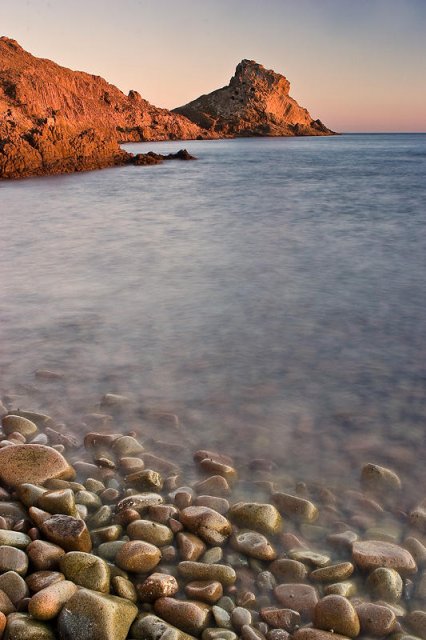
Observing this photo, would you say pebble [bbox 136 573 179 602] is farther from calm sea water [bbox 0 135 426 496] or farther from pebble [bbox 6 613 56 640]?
calm sea water [bbox 0 135 426 496]

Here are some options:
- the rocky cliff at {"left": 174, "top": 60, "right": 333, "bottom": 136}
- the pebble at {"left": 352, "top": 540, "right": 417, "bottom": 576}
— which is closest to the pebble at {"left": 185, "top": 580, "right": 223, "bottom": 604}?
the pebble at {"left": 352, "top": 540, "right": 417, "bottom": 576}

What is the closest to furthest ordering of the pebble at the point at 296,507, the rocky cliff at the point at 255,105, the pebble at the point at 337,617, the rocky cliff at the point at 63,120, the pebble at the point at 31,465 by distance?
the pebble at the point at 337,617
the pebble at the point at 296,507
the pebble at the point at 31,465
the rocky cliff at the point at 63,120
the rocky cliff at the point at 255,105

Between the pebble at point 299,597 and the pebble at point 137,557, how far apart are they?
1.77 feet

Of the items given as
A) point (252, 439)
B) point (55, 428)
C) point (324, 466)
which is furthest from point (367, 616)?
point (55, 428)

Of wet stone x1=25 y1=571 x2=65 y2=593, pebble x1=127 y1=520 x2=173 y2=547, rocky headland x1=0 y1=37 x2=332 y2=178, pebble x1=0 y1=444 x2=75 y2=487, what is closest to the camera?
wet stone x1=25 y1=571 x2=65 y2=593

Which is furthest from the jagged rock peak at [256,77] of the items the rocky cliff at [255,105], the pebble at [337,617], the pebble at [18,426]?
the pebble at [337,617]

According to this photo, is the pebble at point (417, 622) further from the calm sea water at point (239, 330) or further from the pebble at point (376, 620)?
the calm sea water at point (239, 330)

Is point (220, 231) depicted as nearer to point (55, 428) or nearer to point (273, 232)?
point (273, 232)

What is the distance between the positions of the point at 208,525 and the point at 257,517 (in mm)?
243

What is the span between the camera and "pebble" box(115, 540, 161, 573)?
2.33 m

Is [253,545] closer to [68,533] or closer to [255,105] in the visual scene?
[68,533]

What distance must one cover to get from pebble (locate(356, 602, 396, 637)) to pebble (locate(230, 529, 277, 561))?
44cm

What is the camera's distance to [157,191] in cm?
1834

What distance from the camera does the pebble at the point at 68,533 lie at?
2.39 meters
